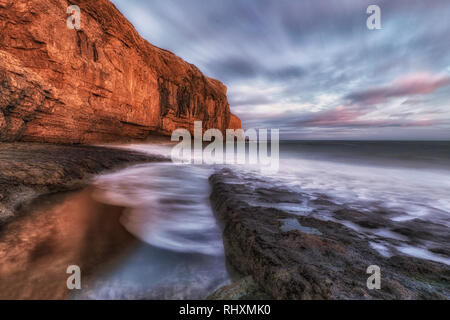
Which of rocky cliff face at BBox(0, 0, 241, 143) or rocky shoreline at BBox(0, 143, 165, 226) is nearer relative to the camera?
rocky shoreline at BBox(0, 143, 165, 226)

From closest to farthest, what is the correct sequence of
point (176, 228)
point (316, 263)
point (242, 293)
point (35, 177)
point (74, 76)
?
point (242, 293), point (316, 263), point (176, 228), point (35, 177), point (74, 76)

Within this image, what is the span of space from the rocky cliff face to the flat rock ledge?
8261mm

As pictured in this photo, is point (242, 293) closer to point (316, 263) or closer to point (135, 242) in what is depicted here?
point (316, 263)

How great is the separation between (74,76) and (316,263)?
11.8 metres

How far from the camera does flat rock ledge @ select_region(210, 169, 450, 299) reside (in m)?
1.24

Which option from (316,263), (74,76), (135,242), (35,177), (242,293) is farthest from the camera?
(74,76)

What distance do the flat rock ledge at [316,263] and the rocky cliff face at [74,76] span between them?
325 inches

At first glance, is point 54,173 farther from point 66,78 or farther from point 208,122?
point 208,122

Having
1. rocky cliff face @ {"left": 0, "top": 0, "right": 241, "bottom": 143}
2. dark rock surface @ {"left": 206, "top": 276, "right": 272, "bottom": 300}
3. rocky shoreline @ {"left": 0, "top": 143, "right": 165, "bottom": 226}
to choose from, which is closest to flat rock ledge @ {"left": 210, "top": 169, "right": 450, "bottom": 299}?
dark rock surface @ {"left": 206, "top": 276, "right": 272, "bottom": 300}

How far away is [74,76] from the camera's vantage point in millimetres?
8633

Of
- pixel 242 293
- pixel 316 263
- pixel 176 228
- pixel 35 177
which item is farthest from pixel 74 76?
pixel 316 263

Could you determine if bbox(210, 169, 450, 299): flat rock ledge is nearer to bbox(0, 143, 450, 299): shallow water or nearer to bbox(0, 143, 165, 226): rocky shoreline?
bbox(0, 143, 450, 299): shallow water

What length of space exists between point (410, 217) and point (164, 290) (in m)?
4.07

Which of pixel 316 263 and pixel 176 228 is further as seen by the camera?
pixel 176 228
